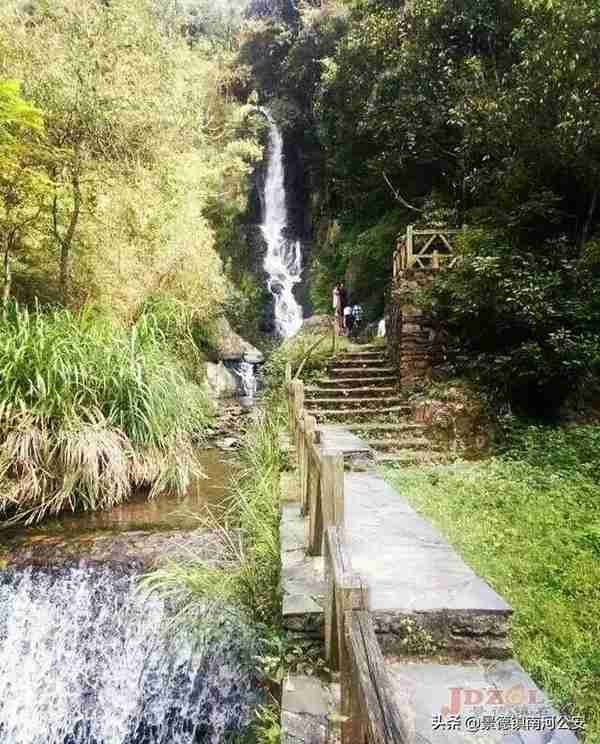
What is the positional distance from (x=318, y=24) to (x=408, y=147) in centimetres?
924

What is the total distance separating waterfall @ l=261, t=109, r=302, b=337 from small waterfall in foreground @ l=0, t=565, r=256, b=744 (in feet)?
45.8

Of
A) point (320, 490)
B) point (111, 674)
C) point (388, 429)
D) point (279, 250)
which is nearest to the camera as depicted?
point (320, 490)

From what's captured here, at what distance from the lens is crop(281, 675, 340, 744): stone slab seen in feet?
6.81

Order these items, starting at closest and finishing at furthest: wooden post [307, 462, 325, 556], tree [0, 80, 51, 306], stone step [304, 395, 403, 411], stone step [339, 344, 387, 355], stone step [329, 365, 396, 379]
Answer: wooden post [307, 462, 325, 556]
tree [0, 80, 51, 306]
stone step [304, 395, 403, 411]
stone step [329, 365, 396, 379]
stone step [339, 344, 387, 355]

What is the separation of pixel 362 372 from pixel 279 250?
495 inches

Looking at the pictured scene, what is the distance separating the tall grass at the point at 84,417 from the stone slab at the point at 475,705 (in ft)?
13.8

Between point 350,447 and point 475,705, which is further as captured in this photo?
point 350,447

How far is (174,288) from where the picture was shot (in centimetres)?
1107

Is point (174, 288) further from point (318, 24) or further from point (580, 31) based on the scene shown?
point (318, 24)

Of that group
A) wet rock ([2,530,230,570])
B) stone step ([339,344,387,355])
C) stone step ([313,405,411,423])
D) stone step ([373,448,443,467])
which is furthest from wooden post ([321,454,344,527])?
stone step ([339,344,387,355])

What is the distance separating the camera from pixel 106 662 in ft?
12.1

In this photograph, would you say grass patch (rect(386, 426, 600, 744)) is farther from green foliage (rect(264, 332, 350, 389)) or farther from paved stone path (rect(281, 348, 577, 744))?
green foliage (rect(264, 332, 350, 389))

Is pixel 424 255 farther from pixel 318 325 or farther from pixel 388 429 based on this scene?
pixel 318 325

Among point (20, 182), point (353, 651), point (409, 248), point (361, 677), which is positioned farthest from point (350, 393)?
point (361, 677)
